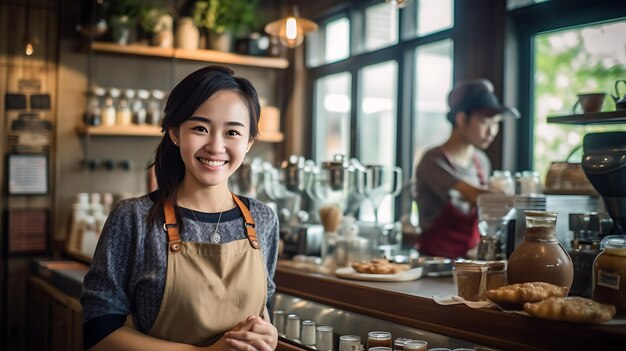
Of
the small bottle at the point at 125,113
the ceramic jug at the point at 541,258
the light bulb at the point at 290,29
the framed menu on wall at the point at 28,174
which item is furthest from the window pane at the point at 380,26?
the ceramic jug at the point at 541,258

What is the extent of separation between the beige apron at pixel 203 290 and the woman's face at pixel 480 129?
6.59ft

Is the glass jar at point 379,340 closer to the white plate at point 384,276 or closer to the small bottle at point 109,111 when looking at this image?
the white plate at point 384,276

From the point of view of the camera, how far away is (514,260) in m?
1.80

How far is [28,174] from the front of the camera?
478 cm

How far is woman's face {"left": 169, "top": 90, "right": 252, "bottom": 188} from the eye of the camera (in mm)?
1593

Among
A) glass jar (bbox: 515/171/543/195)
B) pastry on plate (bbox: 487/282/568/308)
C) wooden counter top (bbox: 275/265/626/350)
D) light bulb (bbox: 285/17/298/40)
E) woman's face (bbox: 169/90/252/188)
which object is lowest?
wooden counter top (bbox: 275/265/626/350)

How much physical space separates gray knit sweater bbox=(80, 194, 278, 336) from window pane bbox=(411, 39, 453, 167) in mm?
2985

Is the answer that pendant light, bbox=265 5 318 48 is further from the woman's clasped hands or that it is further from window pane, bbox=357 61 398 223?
the woman's clasped hands

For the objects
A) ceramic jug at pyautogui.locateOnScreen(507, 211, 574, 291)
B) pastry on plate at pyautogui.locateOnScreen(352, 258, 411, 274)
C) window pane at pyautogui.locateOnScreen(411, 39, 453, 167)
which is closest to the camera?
ceramic jug at pyautogui.locateOnScreen(507, 211, 574, 291)

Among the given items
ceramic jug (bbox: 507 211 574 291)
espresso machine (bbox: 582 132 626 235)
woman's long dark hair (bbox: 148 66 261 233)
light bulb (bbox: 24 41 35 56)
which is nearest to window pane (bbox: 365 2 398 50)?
light bulb (bbox: 24 41 35 56)

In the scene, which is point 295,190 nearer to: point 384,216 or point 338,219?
point 338,219

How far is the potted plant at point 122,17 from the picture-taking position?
191 inches

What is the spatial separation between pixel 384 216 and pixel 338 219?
198 cm

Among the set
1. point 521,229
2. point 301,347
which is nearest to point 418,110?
point 521,229
